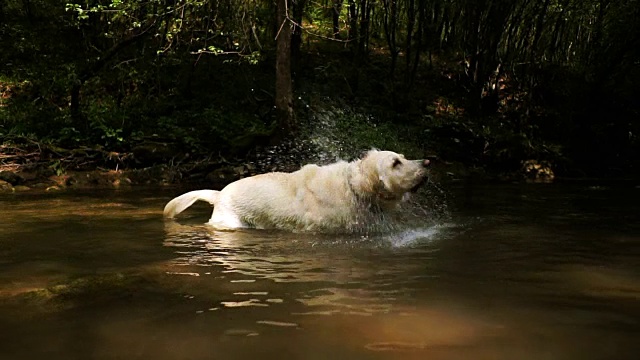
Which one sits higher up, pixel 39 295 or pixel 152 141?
pixel 152 141

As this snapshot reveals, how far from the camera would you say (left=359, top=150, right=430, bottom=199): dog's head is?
21.3 feet

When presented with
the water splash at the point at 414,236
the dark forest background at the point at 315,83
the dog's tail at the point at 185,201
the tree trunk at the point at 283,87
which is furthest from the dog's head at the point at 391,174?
the tree trunk at the point at 283,87

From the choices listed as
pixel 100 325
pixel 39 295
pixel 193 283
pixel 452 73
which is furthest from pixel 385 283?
pixel 452 73

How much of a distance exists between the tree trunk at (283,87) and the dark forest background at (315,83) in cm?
4

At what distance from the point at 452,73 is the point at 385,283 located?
19.4 meters

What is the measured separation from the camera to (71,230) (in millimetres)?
6621

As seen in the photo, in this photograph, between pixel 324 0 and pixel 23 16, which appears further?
pixel 324 0

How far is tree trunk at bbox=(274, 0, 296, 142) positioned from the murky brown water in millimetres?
7530

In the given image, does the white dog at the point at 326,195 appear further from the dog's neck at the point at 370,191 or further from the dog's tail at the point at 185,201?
the dog's tail at the point at 185,201

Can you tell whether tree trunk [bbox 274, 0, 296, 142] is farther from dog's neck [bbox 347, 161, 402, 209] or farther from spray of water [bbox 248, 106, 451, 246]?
dog's neck [bbox 347, 161, 402, 209]

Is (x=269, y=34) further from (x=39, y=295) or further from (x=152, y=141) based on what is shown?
(x=39, y=295)

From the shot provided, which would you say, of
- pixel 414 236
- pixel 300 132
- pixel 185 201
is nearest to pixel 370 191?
pixel 414 236

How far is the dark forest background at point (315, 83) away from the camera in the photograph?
14.0m

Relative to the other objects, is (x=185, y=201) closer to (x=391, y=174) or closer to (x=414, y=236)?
(x=391, y=174)
